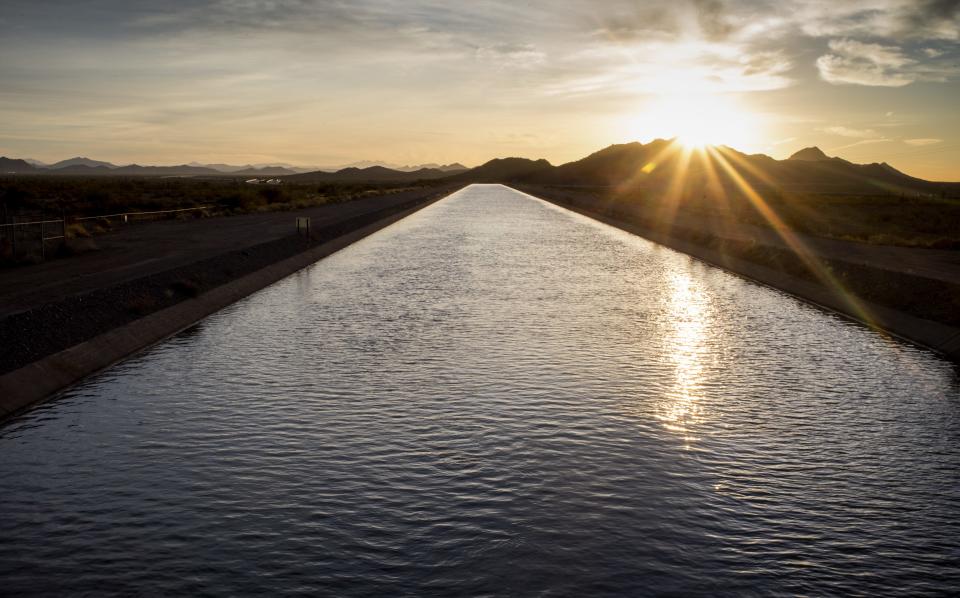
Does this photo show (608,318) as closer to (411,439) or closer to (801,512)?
(411,439)

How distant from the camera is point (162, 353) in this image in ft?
50.8

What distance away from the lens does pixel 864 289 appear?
2252cm

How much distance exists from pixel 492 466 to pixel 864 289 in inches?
683

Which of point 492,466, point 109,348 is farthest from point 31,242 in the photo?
point 492,466

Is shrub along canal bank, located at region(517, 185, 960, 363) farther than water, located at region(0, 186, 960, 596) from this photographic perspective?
Yes

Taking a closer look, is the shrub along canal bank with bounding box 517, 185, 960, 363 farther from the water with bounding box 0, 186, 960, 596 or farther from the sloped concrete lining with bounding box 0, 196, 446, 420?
the sloped concrete lining with bounding box 0, 196, 446, 420

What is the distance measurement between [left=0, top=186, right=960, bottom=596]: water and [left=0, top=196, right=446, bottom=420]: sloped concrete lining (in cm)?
49

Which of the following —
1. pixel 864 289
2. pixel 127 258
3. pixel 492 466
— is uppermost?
pixel 127 258

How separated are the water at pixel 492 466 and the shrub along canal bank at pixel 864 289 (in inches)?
67.4

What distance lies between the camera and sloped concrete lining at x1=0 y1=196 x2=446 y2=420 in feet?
39.0

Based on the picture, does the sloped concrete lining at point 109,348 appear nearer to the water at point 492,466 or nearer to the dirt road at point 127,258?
the water at point 492,466

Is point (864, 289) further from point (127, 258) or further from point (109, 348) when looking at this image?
point (127, 258)

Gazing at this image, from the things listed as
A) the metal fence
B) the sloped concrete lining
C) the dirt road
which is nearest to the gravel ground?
the dirt road

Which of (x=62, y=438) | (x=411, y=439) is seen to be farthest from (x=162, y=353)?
(x=411, y=439)
